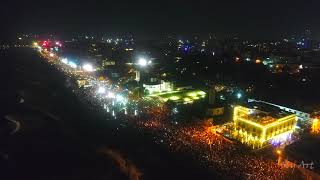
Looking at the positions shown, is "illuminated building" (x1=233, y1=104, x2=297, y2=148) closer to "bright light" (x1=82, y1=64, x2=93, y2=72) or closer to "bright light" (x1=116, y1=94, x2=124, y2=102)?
"bright light" (x1=116, y1=94, x2=124, y2=102)

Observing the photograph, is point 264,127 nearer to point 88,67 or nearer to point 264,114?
point 264,114

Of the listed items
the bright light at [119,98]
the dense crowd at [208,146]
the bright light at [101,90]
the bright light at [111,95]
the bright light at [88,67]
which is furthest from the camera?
the bright light at [88,67]

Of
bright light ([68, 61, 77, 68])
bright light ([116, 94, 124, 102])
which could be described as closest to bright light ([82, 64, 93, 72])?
bright light ([68, 61, 77, 68])

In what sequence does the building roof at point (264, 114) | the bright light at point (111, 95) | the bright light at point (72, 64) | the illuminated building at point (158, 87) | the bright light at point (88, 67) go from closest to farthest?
the building roof at point (264, 114), the bright light at point (111, 95), the illuminated building at point (158, 87), the bright light at point (88, 67), the bright light at point (72, 64)

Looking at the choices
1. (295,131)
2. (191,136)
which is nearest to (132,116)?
(191,136)

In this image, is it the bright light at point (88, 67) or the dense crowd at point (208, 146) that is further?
the bright light at point (88, 67)

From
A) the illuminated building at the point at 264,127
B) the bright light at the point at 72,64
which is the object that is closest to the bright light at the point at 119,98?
the illuminated building at the point at 264,127

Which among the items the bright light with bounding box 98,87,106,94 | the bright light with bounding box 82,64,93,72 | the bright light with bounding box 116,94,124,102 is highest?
the bright light with bounding box 82,64,93,72

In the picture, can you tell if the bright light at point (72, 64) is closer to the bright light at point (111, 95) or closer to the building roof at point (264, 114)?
the bright light at point (111, 95)
